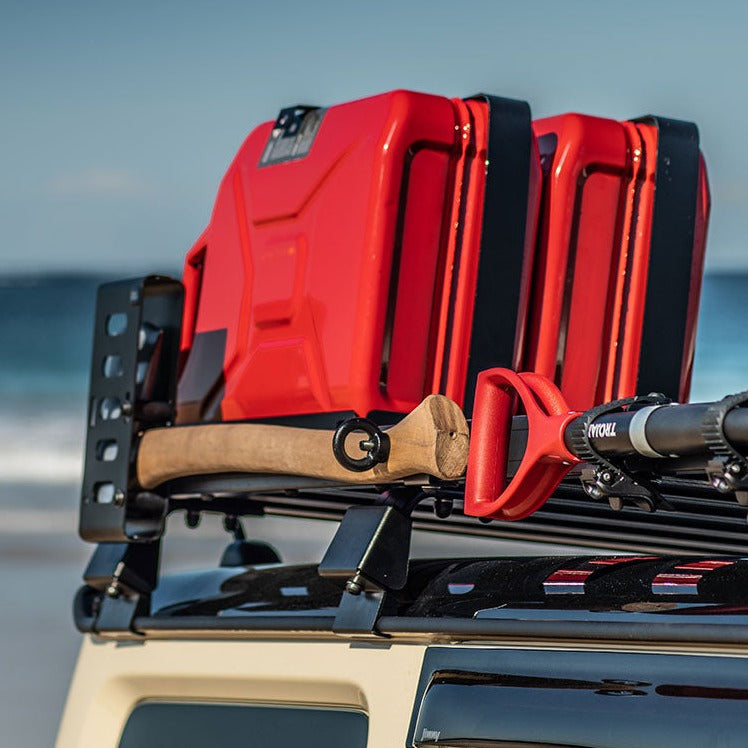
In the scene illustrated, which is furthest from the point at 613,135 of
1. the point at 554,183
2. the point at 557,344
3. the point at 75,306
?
the point at 75,306

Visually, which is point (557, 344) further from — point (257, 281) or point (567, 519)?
point (257, 281)

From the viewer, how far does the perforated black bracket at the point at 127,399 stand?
2551 millimetres

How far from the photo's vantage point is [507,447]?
194 centimetres

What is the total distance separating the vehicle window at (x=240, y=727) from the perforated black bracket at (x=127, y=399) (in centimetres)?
28

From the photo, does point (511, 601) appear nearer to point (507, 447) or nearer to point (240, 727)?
point (507, 447)

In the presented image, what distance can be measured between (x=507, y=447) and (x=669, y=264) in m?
0.80

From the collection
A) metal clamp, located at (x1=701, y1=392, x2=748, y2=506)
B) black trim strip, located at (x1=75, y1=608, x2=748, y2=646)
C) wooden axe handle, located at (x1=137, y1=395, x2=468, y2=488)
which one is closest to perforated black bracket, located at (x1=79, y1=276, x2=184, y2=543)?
wooden axe handle, located at (x1=137, y1=395, x2=468, y2=488)

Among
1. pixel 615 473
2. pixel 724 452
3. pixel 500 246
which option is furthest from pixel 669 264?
pixel 724 452

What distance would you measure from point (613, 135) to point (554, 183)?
0.42 ft

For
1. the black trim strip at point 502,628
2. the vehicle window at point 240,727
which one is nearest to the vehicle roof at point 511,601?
the black trim strip at point 502,628

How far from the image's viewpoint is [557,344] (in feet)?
8.35

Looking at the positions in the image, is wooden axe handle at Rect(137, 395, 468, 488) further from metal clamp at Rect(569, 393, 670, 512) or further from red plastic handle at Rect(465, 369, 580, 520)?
metal clamp at Rect(569, 393, 670, 512)

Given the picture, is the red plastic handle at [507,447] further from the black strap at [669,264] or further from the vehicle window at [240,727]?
the black strap at [669,264]

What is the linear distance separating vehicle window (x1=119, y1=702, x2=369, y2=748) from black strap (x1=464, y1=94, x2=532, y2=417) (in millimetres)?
525
